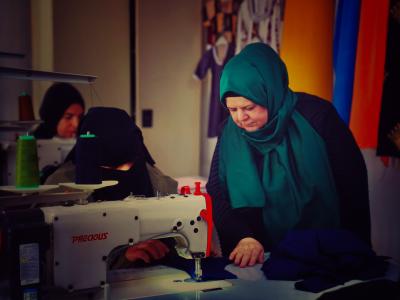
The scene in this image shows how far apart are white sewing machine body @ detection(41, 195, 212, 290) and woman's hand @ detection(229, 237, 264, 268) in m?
0.27

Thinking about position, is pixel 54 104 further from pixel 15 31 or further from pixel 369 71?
pixel 369 71

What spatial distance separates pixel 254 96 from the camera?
2.09 meters

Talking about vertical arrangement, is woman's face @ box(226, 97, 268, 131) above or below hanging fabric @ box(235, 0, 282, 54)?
below

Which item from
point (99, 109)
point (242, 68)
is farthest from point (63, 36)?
point (242, 68)

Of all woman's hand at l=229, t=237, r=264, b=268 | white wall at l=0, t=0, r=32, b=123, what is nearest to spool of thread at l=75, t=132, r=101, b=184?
woman's hand at l=229, t=237, r=264, b=268

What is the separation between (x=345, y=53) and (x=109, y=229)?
124 centimetres

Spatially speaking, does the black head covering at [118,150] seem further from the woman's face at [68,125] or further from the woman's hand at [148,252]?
the woman's face at [68,125]

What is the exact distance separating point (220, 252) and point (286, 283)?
0.48 metres

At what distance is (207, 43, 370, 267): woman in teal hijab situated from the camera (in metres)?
2.07

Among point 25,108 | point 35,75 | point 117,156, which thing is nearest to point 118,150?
point 117,156

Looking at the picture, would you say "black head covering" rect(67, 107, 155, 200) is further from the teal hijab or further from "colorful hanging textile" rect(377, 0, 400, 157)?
"colorful hanging textile" rect(377, 0, 400, 157)

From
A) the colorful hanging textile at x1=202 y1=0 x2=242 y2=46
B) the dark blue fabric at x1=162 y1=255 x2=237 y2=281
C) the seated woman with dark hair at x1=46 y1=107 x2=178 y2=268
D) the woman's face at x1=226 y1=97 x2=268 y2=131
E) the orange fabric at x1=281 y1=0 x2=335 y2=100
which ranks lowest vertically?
the dark blue fabric at x1=162 y1=255 x2=237 y2=281

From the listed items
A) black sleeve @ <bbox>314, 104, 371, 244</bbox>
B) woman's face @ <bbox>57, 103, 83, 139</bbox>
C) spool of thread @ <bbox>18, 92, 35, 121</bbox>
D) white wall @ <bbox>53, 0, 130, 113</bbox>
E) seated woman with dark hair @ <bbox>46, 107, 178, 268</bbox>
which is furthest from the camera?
woman's face @ <bbox>57, 103, 83, 139</bbox>

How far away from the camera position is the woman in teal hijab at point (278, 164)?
2.07 metres
